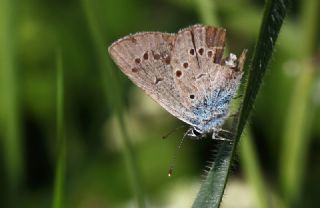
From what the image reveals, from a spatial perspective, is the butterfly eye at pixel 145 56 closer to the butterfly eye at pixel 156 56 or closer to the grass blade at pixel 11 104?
the butterfly eye at pixel 156 56

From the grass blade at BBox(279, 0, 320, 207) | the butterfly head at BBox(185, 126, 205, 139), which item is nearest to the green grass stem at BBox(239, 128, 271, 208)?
the butterfly head at BBox(185, 126, 205, 139)

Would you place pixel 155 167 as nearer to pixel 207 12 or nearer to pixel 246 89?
pixel 207 12

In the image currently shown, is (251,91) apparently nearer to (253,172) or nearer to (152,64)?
(152,64)

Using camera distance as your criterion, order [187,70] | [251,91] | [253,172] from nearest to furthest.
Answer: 1. [251,91]
2. [187,70]
3. [253,172]

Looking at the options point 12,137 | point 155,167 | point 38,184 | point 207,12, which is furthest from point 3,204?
point 207,12

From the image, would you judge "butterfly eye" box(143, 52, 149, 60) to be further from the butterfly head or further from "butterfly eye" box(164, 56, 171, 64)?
the butterfly head

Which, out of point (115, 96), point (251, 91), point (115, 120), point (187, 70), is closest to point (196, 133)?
point (187, 70)
